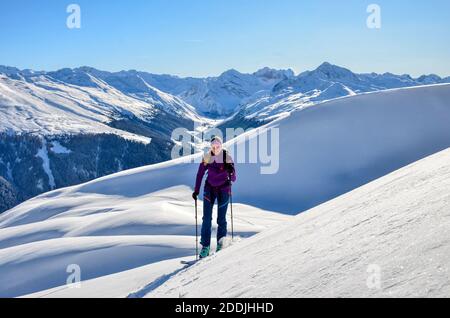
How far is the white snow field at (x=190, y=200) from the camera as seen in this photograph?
9969 millimetres

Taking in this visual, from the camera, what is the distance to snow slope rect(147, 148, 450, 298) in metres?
3.42

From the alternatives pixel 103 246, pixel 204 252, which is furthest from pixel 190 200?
pixel 204 252

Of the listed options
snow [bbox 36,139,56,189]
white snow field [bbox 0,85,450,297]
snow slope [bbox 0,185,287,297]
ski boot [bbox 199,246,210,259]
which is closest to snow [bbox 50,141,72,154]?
snow [bbox 36,139,56,189]

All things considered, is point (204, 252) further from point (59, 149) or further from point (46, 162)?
point (59, 149)

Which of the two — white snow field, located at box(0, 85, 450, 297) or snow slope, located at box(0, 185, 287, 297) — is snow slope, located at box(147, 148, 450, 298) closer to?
white snow field, located at box(0, 85, 450, 297)

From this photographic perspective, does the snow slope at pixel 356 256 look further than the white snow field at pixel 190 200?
No

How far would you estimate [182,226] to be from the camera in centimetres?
1511

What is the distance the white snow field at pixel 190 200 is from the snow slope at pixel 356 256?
3.7 inches

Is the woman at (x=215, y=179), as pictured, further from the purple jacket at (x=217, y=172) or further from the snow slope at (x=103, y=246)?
the snow slope at (x=103, y=246)

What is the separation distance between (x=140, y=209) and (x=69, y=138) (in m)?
162

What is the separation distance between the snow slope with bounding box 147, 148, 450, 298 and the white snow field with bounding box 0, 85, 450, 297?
0.09 meters

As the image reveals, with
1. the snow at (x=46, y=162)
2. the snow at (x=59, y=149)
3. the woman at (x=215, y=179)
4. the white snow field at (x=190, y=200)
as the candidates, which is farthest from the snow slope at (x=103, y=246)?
the snow at (x=59, y=149)

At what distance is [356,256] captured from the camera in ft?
14.1
